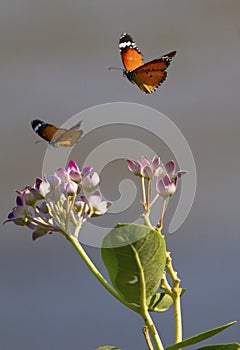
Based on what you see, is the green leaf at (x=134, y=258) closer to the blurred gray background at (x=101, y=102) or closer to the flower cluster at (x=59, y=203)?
the flower cluster at (x=59, y=203)

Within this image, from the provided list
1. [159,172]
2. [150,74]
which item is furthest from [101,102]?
[159,172]

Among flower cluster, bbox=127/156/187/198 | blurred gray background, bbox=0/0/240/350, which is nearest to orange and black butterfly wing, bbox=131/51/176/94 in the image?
flower cluster, bbox=127/156/187/198

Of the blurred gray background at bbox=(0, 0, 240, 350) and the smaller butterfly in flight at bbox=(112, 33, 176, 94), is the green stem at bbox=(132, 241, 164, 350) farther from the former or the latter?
the blurred gray background at bbox=(0, 0, 240, 350)

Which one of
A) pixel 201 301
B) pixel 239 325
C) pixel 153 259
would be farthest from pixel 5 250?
pixel 153 259

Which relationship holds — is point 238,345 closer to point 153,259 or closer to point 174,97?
point 153,259

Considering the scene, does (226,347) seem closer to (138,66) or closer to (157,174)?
(157,174)

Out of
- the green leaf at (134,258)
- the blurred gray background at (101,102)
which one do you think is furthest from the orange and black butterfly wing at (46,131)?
the blurred gray background at (101,102)
